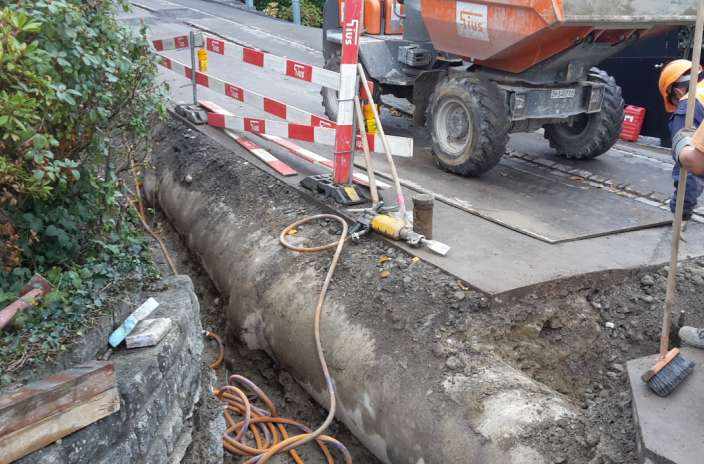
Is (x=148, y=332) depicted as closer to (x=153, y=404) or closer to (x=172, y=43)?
(x=153, y=404)

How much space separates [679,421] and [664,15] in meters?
3.94

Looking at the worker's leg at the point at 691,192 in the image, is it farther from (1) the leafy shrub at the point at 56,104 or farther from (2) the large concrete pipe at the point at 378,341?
(1) the leafy shrub at the point at 56,104

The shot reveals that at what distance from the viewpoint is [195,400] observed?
3107 millimetres

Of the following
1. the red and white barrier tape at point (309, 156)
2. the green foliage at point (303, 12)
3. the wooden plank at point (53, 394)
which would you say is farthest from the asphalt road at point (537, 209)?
the green foliage at point (303, 12)

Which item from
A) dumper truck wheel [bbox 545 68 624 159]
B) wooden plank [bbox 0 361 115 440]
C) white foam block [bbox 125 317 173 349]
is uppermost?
dumper truck wheel [bbox 545 68 624 159]

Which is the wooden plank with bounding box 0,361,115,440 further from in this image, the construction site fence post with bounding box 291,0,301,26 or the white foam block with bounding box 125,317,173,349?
the construction site fence post with bounding box 291,0,301,26

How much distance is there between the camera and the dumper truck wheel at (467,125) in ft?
20.2

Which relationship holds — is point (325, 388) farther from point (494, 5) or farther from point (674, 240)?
point (494, 5)

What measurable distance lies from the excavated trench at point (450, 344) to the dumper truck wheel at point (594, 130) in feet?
8.46

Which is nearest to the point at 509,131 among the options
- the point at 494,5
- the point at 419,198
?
the point at 494,5

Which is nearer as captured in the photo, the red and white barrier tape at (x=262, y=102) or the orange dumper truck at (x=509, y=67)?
the orange dumper truck at (x=509, y=67)

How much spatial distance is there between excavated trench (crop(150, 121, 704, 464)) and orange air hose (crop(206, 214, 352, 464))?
89 mm

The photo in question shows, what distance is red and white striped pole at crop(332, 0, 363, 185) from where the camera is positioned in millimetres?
5148

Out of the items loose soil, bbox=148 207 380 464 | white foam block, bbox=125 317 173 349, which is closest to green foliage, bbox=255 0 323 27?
loose soil, bbox=148 207 380 464
